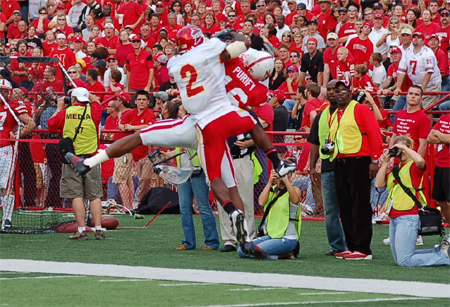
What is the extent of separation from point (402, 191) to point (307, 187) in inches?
199

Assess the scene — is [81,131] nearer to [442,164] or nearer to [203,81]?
[203,81]

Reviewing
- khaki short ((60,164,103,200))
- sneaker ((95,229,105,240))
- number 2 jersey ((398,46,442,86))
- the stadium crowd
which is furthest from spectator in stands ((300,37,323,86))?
sneaker ((95,229,105,240))

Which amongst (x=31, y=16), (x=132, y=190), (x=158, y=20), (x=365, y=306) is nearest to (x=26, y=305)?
(x=365, y=306)

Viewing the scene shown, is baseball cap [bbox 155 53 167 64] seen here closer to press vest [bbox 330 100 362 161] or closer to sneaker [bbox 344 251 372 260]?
press vest [bbox 330 100 362 161]

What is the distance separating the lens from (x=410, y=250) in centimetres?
998

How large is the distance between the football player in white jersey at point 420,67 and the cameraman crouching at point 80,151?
250 inches

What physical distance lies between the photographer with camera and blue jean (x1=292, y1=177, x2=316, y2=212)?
182 inches

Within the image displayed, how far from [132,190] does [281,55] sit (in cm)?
488

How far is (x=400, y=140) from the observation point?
34.2 ft

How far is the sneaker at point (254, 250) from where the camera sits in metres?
9.43

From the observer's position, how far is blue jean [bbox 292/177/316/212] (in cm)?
1508

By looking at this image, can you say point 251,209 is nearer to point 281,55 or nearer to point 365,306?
point 365,306

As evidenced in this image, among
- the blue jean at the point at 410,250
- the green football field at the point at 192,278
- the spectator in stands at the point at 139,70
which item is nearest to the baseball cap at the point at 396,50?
the spectator in stands at the point at 139,70

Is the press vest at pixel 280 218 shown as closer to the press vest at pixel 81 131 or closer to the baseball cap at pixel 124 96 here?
the press vest at pixel 81 131
